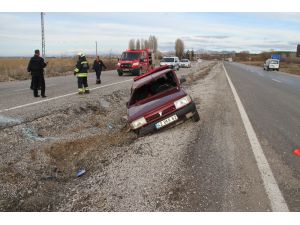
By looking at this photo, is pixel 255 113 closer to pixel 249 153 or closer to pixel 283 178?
pixel 249 153

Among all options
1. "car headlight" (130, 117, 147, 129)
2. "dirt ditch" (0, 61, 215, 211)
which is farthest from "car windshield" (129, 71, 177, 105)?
"car headlight" (130, 117, 147, 129)

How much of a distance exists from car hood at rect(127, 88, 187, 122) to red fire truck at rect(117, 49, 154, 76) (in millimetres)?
18524

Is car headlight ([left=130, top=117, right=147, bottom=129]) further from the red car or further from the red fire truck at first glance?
the red fire truck

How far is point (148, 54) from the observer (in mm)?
27547

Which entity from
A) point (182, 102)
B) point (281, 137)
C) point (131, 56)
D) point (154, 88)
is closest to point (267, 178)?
point (281, 137)

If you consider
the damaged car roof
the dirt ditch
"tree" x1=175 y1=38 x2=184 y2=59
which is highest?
"tree" x1=175 y1=38 x2=184 y2=59

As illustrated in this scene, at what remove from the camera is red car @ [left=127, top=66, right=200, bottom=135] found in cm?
702

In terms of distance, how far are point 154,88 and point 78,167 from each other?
11.3 feet

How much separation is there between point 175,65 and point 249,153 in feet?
113

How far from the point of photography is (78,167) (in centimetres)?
593

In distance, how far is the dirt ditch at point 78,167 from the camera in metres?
4.27

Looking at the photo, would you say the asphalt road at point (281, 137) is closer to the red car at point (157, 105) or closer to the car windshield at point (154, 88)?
the red car at point (157, 105)

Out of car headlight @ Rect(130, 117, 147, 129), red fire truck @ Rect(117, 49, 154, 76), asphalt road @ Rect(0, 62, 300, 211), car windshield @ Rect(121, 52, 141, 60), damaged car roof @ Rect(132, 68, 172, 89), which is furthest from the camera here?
car windshield @ Rect(121, 52, 141, 60)

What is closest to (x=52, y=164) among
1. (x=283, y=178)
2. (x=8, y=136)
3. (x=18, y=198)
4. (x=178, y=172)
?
(x=18, y=198)
